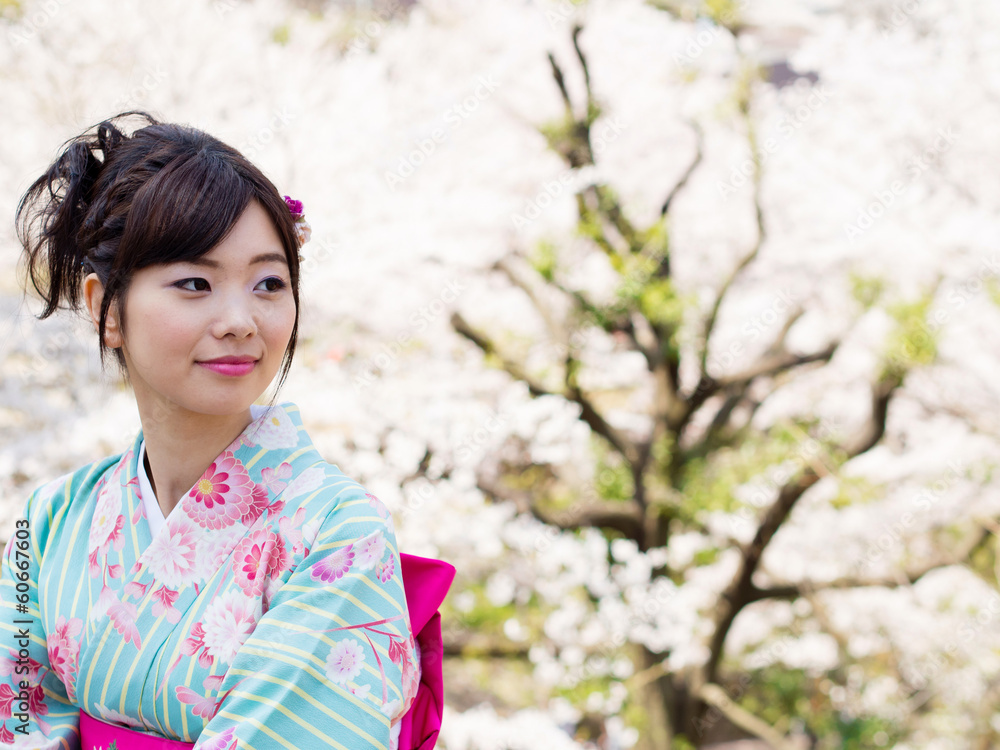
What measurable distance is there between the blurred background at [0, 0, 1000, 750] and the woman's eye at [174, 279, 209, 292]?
3400 mm

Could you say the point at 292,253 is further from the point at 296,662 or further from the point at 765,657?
the point at 765,657

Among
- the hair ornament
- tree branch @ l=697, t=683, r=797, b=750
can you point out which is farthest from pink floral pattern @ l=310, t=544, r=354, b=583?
tree branch @ l=697, t=683, r=797, b=750

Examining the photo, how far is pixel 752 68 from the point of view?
477 cm

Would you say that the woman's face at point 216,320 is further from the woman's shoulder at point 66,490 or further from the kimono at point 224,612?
the woman's shoulder at point 66,490

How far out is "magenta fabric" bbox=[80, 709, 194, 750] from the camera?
103 centimetres

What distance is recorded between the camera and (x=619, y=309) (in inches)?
188

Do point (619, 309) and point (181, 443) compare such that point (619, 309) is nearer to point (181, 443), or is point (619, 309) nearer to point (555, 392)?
point (555, 392)

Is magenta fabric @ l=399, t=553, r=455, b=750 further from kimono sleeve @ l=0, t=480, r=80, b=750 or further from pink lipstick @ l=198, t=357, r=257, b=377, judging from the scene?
kimono sleeve @ l=0, t=480, r=80, b=750

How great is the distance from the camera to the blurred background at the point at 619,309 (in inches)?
177

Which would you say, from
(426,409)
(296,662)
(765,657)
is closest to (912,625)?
(765,657)

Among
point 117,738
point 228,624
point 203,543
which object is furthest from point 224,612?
point 117,738

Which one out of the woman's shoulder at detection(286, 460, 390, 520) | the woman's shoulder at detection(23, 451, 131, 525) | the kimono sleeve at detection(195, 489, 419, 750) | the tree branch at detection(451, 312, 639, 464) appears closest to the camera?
the kimono sleeve at detection(195, 489, 419, 750)

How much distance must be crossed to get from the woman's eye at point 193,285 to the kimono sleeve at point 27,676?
1.82 ft

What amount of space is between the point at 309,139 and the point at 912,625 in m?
5.21
